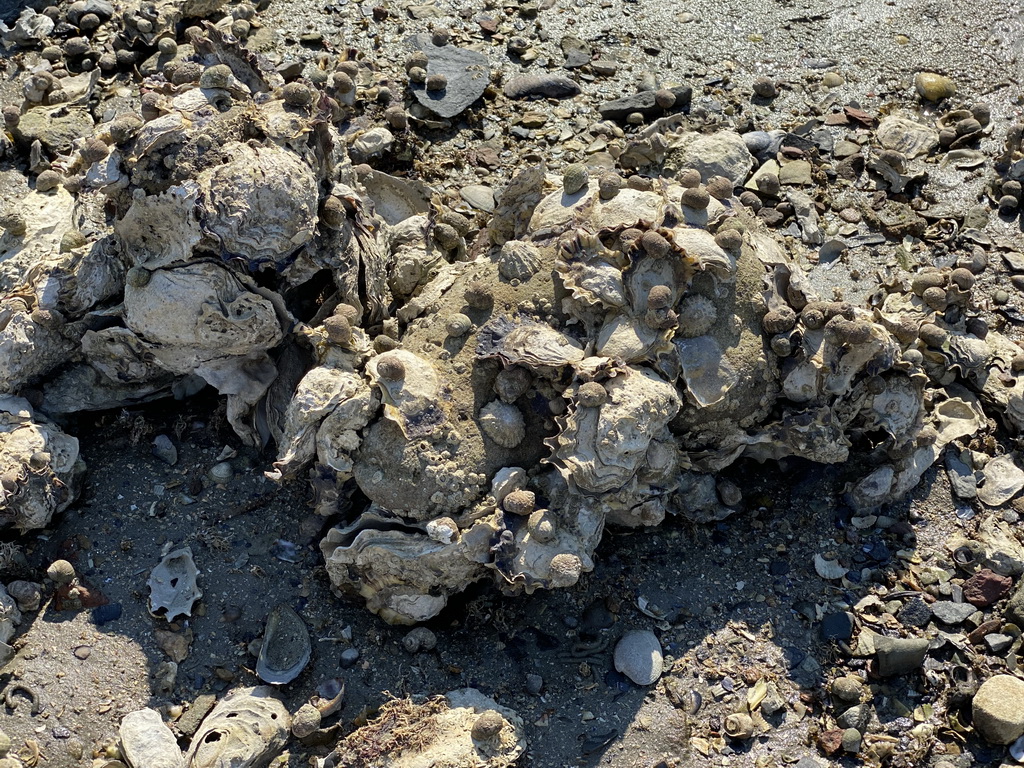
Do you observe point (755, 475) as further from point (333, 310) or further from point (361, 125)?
point (361, 125)

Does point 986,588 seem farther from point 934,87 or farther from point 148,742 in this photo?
point 148,742

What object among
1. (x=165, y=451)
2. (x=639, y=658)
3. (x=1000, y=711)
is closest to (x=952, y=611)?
(x=1000, y=711)

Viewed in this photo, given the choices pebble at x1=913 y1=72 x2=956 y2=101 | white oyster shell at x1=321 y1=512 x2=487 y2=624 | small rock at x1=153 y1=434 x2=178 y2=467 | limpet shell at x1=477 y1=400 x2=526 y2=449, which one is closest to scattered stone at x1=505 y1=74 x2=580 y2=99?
pebble at x1=913 y1=72 x2=956 y2=101

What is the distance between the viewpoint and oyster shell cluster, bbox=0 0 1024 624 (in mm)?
4809

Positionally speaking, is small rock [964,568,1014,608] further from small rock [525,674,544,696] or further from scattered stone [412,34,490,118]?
scattered stone [412,34,490,118]

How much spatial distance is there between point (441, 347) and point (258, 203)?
→ 1158mm

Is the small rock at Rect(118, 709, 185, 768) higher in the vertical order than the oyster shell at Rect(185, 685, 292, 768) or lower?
lower

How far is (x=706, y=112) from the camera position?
736 cm

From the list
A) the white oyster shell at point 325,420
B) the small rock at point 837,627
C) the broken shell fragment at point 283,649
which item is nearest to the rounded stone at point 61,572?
the broken shell fragment at point 283,649

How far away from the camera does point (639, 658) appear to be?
16.0 feet

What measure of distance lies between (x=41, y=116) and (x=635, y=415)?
5204 mm

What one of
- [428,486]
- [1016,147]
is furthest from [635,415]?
[1016,147]

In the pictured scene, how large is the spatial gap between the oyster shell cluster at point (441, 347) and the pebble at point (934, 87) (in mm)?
2366

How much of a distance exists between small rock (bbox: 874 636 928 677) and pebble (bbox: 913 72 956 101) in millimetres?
4447
